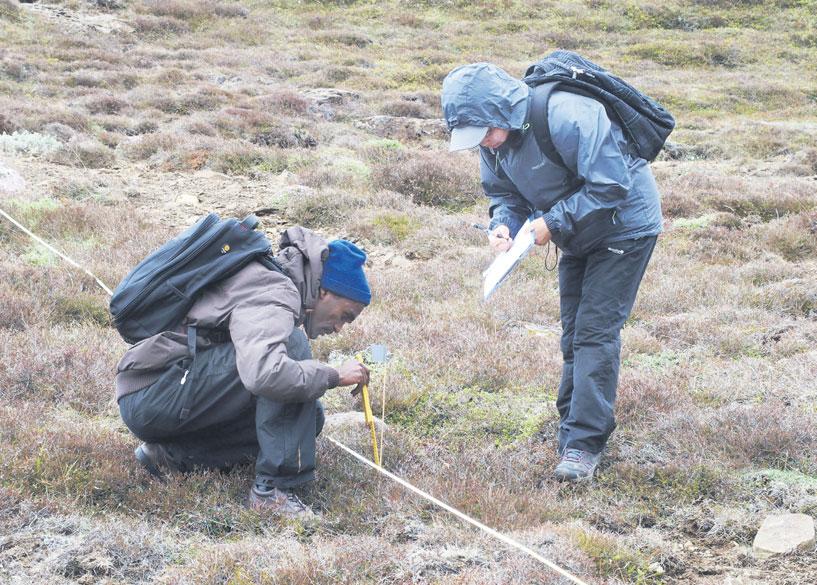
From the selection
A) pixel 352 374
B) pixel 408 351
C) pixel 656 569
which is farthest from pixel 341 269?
pixel 408 351

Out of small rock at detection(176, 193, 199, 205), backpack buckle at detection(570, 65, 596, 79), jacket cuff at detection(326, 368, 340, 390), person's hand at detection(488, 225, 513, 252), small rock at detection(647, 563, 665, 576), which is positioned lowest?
small rock at detection(176, 193, 199, 205)

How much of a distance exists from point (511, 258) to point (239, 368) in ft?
4.78

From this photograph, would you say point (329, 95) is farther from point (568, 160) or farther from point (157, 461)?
point (157, 461)

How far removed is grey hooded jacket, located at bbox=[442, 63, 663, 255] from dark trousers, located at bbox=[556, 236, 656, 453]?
113 mm

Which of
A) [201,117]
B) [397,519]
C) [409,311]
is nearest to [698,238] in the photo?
[409,311]

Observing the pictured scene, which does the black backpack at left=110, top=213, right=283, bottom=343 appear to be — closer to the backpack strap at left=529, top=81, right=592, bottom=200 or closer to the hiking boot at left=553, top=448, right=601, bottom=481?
the backpack strap at left=529, top=81, right=592, bottom=200

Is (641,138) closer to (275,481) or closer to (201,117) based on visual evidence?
(275,481)

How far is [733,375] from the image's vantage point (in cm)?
598

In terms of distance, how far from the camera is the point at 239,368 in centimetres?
380

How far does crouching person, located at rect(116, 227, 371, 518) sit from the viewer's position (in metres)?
3.93

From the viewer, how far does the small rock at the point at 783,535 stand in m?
3.88

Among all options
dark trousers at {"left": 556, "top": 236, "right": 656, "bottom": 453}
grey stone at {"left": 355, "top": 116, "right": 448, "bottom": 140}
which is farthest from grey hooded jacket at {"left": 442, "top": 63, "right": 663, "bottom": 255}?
grey stone at {"left": 355, "top": 116, "right": 448, "bottom": 140}

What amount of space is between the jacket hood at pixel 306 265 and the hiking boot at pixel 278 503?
90 cm

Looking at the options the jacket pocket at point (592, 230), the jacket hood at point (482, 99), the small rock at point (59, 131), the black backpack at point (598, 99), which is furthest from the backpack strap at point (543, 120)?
the small rock at point (59, 131)
